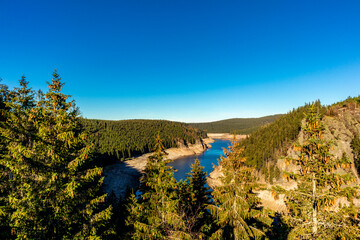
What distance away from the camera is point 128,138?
129125 millimetres

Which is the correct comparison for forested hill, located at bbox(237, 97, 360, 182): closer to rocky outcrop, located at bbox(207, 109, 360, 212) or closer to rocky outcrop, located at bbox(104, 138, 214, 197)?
rocky outcrop, located at bbox(207, 109, 360, 212)

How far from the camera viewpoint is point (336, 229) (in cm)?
750

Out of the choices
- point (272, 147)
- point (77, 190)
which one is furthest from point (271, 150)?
point (77, 190)

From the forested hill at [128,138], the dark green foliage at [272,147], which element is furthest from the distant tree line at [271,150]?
the forested hill at [128,138]

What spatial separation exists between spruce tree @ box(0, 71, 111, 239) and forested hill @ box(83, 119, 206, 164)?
70.9 metres

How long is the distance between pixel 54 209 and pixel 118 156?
9116 centimetres

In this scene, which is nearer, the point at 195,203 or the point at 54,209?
the point at 54,209

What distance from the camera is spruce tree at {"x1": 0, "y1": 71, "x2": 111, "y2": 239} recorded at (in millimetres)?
8274

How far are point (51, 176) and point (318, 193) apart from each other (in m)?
14.4

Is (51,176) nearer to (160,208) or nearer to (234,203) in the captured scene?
(160,208)

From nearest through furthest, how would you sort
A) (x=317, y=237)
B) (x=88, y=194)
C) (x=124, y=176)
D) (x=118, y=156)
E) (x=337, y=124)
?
1. (x=317, y=237)
2. (x=88, y=194)
3. (x=337, y=124)
4. (x=124, y=176)
5. (x=118, y=156)

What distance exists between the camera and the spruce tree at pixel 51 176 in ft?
27.1

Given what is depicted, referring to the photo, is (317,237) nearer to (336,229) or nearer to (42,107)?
(336,229)

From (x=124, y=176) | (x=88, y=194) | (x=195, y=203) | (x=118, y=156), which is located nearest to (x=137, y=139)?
(x=118, y=156)
